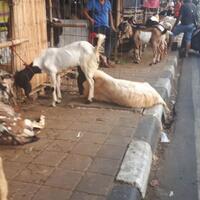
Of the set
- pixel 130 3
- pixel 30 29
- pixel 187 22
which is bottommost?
pixel 187 22

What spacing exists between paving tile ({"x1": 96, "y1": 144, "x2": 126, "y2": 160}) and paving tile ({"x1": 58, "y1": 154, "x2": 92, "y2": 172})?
0.20 m

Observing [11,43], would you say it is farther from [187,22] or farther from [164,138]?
[187,22]

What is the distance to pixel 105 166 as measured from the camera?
391 centimetres

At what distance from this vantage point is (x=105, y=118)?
18.0ft

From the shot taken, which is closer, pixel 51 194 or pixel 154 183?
pixel 51 194

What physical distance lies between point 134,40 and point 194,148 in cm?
601

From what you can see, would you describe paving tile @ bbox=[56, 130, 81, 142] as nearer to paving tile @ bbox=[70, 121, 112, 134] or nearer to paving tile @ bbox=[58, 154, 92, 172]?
paving tile @ bbox=[70, 121, 112, 134]

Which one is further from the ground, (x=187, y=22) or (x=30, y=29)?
(x=30, y=29)

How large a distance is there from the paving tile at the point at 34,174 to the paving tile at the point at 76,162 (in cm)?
17

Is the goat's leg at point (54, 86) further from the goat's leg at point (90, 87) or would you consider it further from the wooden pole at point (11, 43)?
the wooden pole at point (11, 43)

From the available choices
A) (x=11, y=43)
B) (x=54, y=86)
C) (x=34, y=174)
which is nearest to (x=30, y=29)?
(x=11, y=43)

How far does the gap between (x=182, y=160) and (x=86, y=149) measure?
138 cm

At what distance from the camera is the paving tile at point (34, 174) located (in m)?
3.58

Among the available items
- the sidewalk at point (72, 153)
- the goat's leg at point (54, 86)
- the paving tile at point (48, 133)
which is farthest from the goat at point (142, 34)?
the paving tile at point (48, 133)
